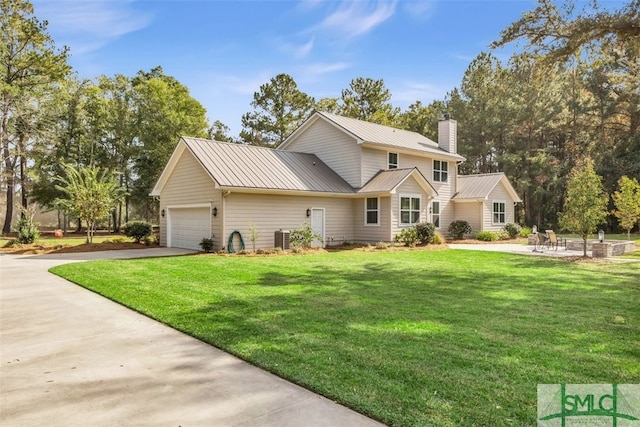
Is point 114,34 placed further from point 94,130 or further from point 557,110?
point 557,110

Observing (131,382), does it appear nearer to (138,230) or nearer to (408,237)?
(408,237)

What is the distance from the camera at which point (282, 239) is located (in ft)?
55.1

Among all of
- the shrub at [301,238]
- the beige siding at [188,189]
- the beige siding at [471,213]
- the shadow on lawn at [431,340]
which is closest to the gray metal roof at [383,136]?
the beige siding at [471,213]

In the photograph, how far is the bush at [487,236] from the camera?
76.3ft

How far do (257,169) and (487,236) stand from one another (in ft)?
45.3

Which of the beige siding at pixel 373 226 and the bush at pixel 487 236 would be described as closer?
the beige siding at pixel 373 226

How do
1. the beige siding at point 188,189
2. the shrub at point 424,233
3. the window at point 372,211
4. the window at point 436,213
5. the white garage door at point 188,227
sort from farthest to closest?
the window at point 436,213, the window at point 372,211, the shrub at point 424,233, the white garage door at point 188,227, the beige siding at point 188,189

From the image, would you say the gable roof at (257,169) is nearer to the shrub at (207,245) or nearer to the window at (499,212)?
the shrub at (207,245)

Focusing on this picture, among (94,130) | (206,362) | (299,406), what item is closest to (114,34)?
(206,362)

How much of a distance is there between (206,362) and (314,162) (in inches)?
701

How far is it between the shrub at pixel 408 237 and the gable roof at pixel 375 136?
4638mm

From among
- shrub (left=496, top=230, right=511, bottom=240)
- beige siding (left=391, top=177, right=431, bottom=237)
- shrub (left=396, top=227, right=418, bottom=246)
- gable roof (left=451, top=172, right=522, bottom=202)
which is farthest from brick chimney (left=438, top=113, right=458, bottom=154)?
shrub (left=396, top=227, right=418, bottom=246)

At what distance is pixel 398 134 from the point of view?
25.0 meters

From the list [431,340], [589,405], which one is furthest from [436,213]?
[589,405]
